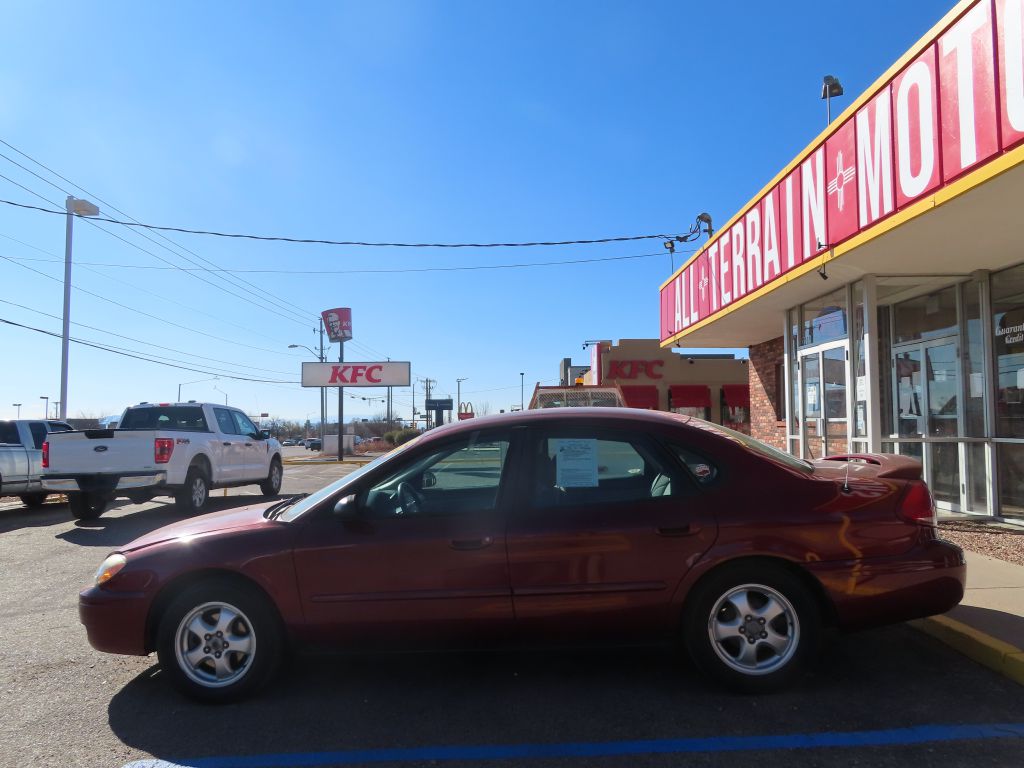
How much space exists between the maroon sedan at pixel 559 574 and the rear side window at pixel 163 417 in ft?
29.3

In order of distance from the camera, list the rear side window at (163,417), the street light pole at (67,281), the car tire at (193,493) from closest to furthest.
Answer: the car tire at (193,493) < the rear side window at (163,417) < the street light pole at (67,281)

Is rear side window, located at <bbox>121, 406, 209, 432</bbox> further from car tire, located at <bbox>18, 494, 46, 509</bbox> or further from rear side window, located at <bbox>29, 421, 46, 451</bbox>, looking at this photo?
car tire, located at <bbox>18, 494, 46, 509</bbox>

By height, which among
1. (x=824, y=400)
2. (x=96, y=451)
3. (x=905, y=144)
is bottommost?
(x=96, y=451)

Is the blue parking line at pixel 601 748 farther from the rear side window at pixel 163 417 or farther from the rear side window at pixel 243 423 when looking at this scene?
the rear side window at pixel 243 423

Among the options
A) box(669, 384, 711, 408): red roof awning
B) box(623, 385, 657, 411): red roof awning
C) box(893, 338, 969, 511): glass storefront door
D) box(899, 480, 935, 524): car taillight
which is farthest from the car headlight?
box(669, 384, 711, 408): red roof awning

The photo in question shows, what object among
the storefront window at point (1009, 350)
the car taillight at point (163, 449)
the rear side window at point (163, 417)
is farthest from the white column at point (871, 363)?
the rear side window at point (163, 417)

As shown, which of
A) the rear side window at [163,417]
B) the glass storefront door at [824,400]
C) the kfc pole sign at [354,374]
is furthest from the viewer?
the kfc pole sign at [354,374]

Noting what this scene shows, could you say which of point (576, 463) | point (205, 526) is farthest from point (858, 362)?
point (205, 526)

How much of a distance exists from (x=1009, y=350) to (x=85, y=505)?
40.6ft

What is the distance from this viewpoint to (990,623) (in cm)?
475

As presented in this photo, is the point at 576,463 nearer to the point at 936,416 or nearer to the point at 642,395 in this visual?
the point at 936,416

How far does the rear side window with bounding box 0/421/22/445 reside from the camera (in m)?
13.0

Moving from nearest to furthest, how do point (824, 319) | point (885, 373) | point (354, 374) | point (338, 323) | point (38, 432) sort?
1. point (824, 319)
2. point (885, 373)
3. point (38, 432)
4. point (354, 374)
5. point (338, 323)

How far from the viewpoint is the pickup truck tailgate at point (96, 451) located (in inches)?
420
